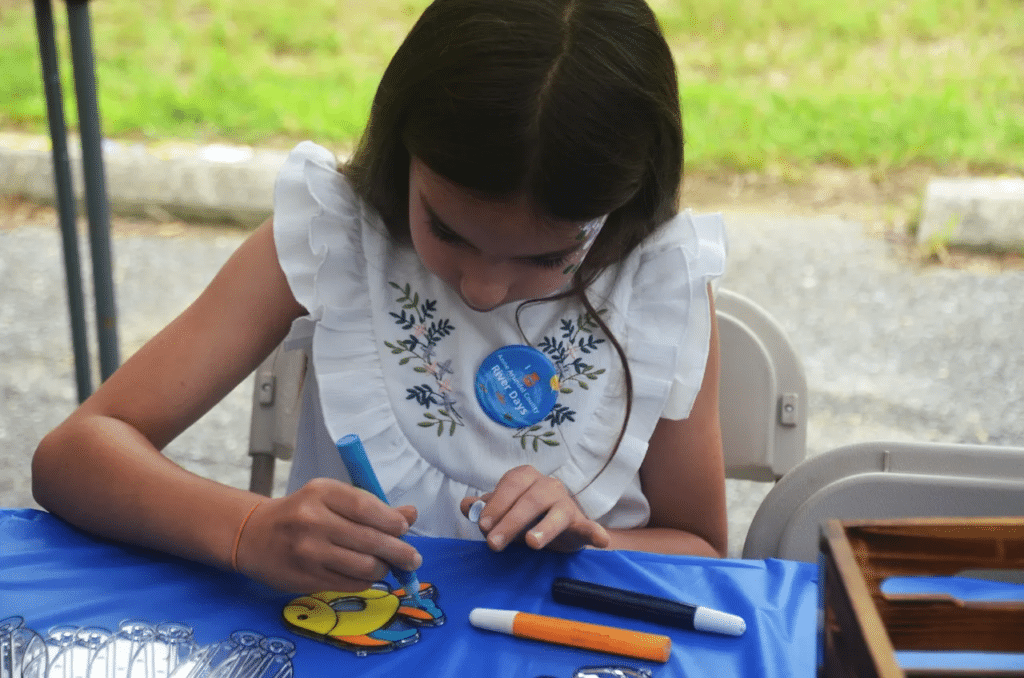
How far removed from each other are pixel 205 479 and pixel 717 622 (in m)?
0.41

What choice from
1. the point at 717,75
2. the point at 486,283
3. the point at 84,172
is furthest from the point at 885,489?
the point at 717,75

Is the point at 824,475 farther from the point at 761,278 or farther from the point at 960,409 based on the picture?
the point at 761,278

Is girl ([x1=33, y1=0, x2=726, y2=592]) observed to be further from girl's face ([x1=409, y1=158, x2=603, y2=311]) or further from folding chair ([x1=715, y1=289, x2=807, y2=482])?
folding chair ([x1=715, y1=289, x2=807, y2=482])

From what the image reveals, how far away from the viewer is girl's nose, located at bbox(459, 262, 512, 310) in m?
0.87

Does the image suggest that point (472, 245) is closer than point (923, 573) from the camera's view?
No

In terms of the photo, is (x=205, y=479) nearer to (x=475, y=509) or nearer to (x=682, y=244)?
(x=475, y=509)

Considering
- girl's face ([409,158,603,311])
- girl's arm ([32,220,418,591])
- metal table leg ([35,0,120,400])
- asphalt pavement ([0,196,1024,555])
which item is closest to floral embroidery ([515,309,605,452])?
girl's face ([409,158,603,311])

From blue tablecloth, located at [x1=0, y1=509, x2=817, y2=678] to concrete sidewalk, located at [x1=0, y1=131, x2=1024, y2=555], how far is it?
131 centimetres

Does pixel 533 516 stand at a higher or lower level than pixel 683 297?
lower

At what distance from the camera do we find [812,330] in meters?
2.80

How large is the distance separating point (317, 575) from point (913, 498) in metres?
0.52

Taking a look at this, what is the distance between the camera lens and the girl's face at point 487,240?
2.75ft

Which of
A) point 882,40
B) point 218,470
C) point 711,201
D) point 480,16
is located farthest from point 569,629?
point 882,40

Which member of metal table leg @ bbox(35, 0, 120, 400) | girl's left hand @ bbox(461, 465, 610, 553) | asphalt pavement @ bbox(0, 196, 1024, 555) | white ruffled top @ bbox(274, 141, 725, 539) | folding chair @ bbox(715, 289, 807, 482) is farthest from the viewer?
asphalt pavement @ bbox(0, 196, 1024, 555)
